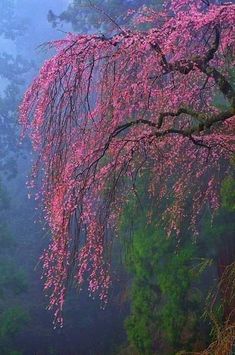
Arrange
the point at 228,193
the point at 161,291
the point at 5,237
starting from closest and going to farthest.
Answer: the point at 228,193 → the point at 161,291 → the point at 5,237

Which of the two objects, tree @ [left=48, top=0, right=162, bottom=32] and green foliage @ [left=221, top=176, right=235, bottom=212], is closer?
green foliage @ [left=221, top=176, right=235, bottom=212]

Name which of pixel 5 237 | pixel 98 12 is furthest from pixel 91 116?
pixel 5 237

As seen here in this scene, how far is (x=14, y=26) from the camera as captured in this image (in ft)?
70.8

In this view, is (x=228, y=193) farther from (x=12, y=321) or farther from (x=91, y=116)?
(x=12, y=321)

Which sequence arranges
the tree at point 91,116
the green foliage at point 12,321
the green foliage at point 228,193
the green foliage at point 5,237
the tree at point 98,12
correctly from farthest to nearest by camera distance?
the green foliage at point 5,237 → the tree at point 98,12 → the green foliage at point 12,321 → the green foliage at point 228,193 → the tree at point 91,116

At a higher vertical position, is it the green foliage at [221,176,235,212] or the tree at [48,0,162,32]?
the tree at [48,0,162,32]


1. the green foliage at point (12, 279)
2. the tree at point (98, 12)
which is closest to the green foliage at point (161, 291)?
the green foliage at point (12, 279)

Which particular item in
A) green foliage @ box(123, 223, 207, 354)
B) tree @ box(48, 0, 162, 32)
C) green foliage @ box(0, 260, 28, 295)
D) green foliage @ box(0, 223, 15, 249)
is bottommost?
green foliage @ box(123, 223, 207, 354)

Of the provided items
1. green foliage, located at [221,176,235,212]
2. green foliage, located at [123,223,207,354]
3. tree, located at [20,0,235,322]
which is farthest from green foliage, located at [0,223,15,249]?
tree, located at [20,0,235,322]

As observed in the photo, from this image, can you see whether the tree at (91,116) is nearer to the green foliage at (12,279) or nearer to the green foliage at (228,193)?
the green foliage at (228,193)

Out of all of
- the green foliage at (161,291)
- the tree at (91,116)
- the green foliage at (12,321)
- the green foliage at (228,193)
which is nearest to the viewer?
the tree at (91,116)

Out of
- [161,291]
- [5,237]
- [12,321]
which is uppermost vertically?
[5,237]

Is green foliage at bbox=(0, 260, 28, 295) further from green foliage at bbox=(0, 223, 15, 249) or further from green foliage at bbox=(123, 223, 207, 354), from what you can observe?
green foliage at bbox=(123, 223, 207, 354)

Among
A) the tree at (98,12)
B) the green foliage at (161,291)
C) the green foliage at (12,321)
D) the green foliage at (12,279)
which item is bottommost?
the green foliage at (161,291)
